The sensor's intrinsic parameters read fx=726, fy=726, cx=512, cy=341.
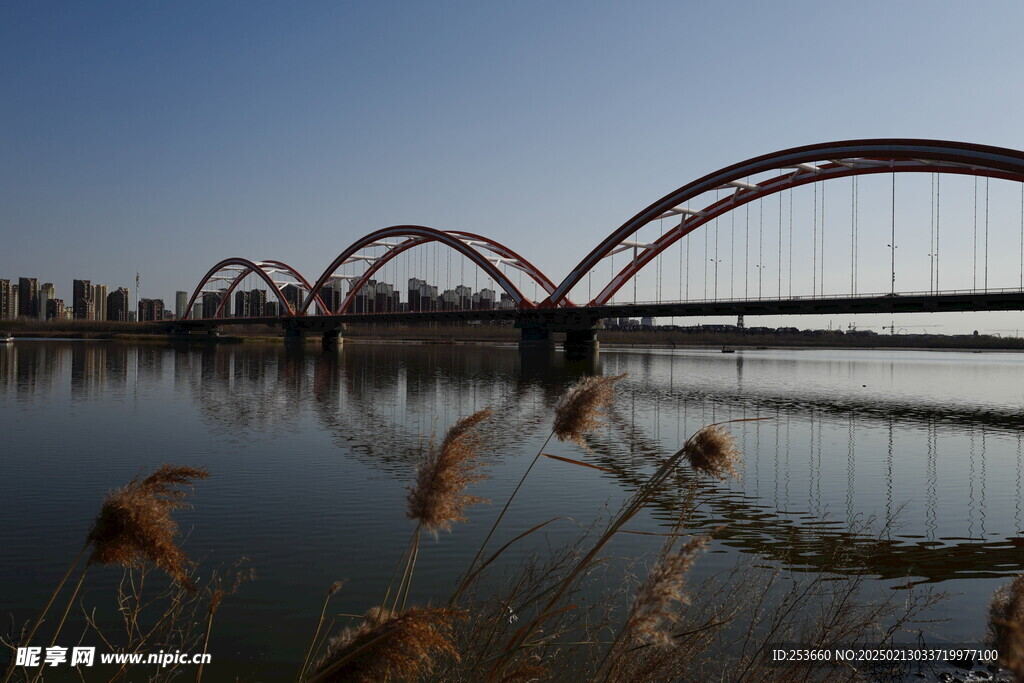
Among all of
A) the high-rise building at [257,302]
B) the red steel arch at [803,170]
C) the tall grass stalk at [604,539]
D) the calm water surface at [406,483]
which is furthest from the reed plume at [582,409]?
the high-rise building at [257,302]

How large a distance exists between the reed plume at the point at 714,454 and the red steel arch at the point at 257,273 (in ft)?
344

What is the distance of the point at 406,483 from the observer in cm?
1332

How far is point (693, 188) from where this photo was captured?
184ft

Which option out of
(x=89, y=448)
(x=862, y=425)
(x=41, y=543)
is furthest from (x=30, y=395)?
(x=862, y=425)

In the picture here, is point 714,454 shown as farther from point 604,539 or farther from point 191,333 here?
point 191,333

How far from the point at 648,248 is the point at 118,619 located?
200 feet

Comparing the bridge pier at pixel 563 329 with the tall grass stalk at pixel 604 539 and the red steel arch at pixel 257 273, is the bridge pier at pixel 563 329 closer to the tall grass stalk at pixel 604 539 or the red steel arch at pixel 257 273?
the red steel arch at pixel 257 273

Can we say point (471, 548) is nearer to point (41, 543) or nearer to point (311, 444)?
point (41, 543)

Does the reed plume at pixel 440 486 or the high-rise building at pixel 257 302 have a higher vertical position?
the high-rise building at pixel 257 302

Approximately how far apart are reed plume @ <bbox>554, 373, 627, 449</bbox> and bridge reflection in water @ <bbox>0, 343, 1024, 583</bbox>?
70cm

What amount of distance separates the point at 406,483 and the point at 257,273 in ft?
366

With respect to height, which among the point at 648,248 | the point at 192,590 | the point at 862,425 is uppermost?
the point at 648,248

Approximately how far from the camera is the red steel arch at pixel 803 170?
4019 cm

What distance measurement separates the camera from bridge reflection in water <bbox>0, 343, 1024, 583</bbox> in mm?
10289
